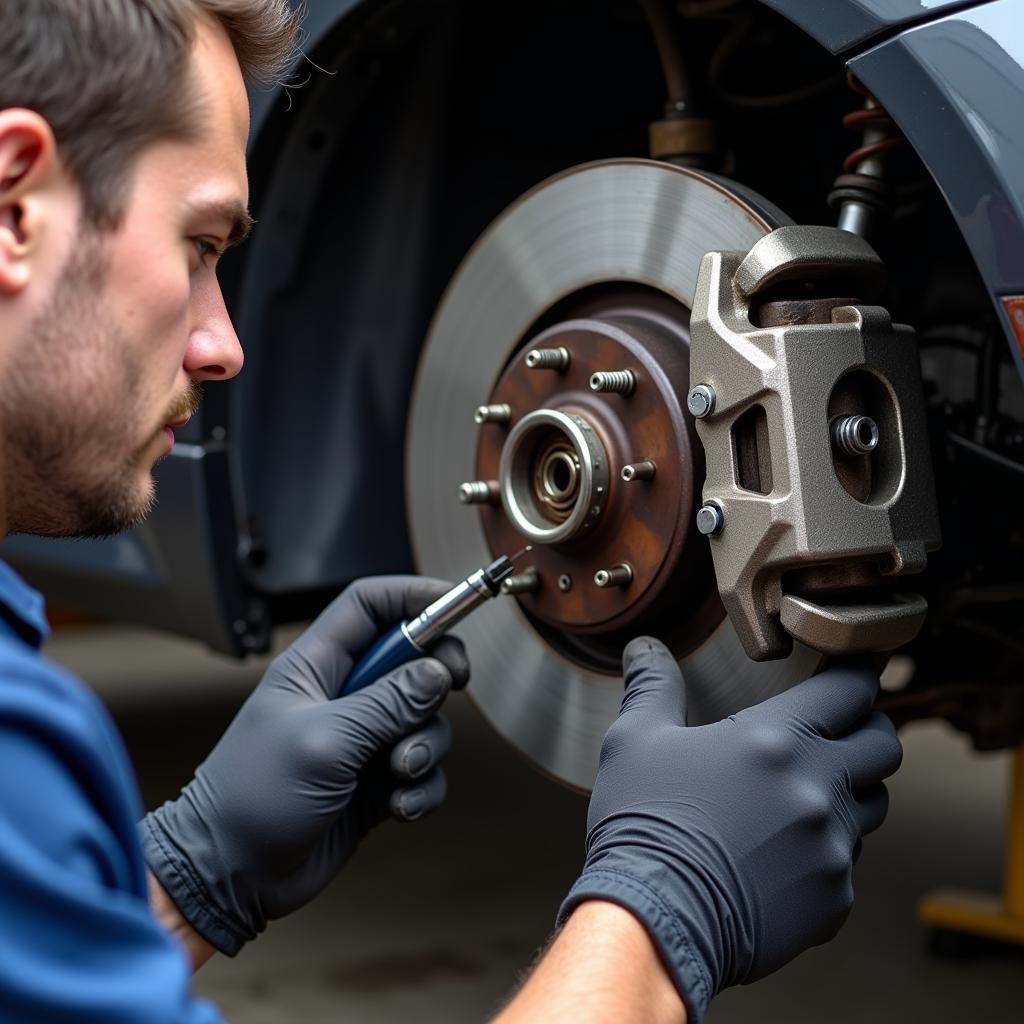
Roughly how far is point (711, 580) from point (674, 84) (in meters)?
0.37

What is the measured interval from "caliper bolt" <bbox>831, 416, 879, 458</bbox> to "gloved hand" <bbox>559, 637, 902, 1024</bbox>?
0.13 meters

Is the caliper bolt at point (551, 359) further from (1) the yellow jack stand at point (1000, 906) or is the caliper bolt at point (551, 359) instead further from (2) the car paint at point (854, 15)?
(1) the yellow jack stand at point (1000, 906)

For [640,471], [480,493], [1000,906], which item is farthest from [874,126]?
[1000,906]

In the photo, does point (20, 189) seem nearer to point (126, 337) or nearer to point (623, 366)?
point (126, 337)

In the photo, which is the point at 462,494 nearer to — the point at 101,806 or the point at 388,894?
the point at 101,806

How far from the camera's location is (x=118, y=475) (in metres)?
0.67

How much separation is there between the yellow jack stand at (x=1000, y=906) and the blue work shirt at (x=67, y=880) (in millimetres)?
1356

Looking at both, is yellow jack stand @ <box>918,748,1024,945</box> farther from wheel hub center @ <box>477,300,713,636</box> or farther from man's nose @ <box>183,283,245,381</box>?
man's nose @ <box>183,283,245,381</box>

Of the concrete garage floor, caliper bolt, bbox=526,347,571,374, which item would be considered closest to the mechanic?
caliper bolt, bbox=526,347,571,374

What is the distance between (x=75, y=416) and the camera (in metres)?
0.63

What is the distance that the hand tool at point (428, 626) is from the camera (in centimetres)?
96

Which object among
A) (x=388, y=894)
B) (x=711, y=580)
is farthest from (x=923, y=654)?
(x=388, y=894)

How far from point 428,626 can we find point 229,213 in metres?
0.37

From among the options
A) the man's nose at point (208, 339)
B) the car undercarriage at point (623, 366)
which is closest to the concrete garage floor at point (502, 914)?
the car undercarriage at point (623, 366)
